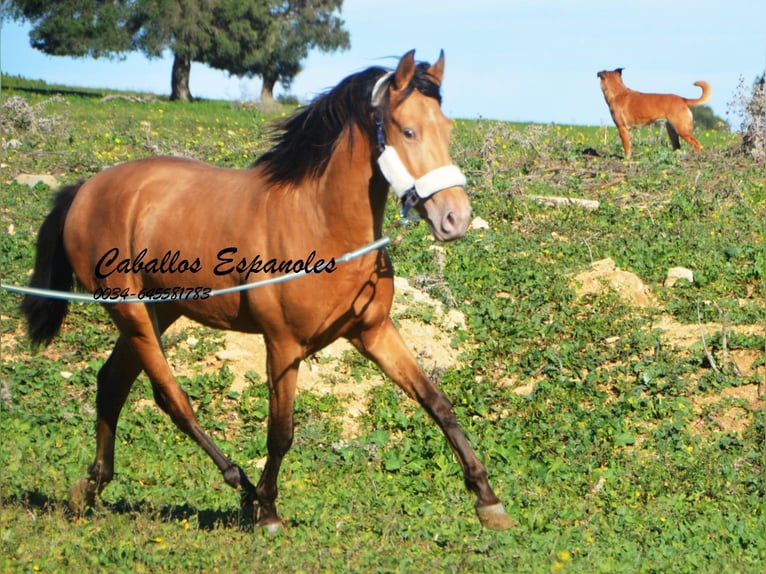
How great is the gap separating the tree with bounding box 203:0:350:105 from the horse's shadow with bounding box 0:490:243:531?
2732cm

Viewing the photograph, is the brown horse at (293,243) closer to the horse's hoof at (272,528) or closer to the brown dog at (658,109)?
the horse's hoof at (272,528)

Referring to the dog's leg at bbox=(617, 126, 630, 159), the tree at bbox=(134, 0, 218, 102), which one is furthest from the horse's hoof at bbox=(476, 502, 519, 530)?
the tree at bbox=(134, 0, 218, 102)

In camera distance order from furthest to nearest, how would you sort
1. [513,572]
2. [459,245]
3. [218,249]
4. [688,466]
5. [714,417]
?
[459,245], [714,417], [688,466], [218,249], [513,572]

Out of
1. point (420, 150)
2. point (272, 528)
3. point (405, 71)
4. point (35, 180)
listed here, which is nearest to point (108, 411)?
point (272, 528)

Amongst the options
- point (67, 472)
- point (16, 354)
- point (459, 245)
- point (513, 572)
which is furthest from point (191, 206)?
point (459, 245)

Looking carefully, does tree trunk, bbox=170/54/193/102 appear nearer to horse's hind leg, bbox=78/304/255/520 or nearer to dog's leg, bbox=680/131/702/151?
dog's leg, bbox=680/131/702/151

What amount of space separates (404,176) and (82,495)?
118 inches

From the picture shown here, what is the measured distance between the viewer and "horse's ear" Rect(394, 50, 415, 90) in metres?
4.77

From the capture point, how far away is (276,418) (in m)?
5.50

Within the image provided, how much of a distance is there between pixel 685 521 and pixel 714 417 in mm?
1788

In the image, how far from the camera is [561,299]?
966cm

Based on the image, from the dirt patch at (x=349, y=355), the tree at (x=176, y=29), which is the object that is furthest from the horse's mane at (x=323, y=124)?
the tree at (x=176, y=29)

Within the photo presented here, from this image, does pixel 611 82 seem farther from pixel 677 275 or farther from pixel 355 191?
pixel 355 191

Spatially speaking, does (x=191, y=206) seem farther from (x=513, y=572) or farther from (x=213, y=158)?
(x=213, y=158)
